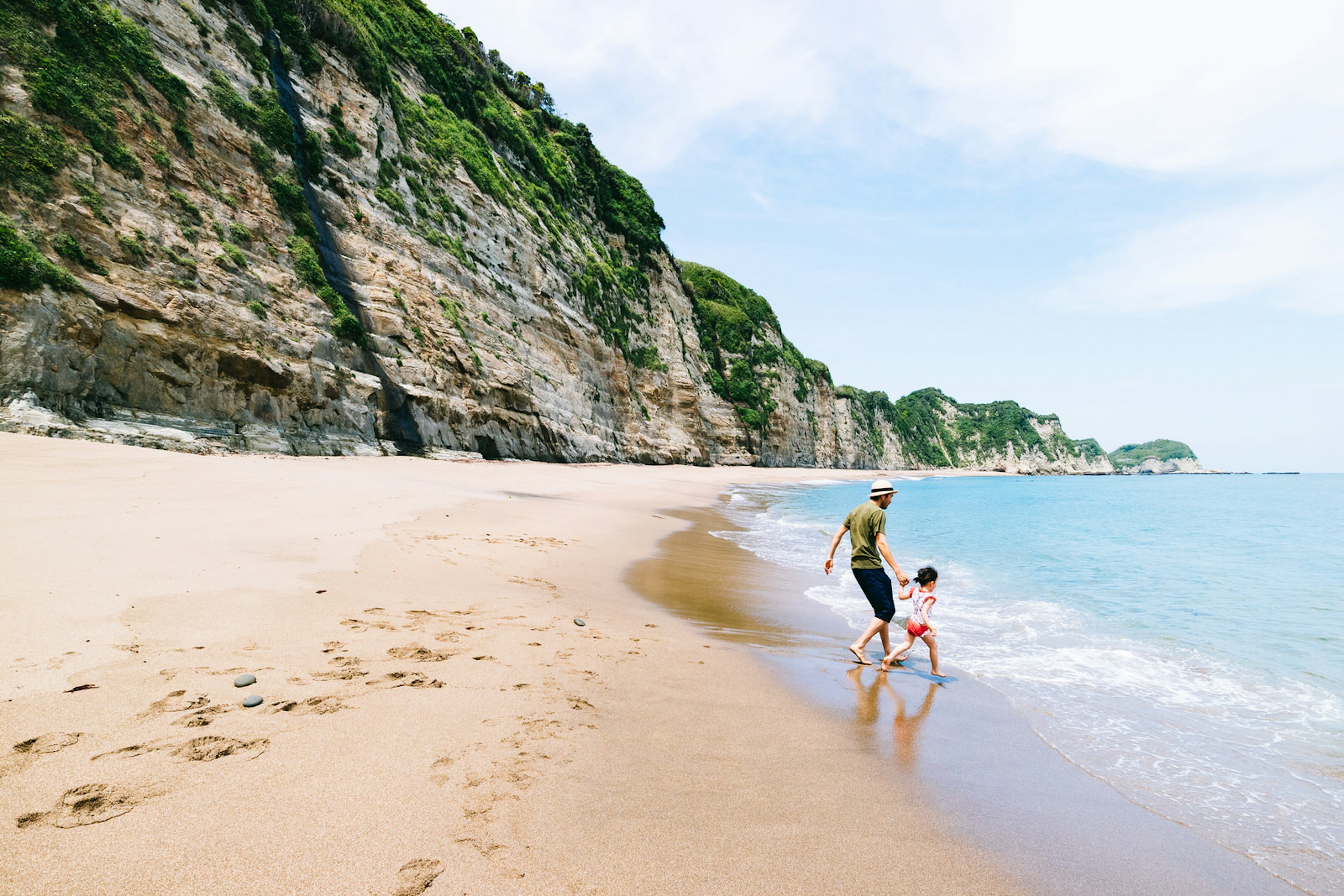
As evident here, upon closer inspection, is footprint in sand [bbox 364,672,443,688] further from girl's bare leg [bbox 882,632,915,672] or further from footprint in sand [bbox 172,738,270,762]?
girl's bare leg [bbox 882,632,915,672]

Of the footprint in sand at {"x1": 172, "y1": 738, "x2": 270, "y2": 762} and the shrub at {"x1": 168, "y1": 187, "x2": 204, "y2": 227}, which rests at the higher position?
the shrub at {"x1": 168, "y1": 187, "x2": 204, "y2": 227}

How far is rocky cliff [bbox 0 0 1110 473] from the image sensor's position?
39.5ft

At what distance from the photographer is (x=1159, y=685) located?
6039 mm

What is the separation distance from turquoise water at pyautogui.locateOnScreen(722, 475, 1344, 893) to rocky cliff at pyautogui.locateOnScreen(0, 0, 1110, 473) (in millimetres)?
12798

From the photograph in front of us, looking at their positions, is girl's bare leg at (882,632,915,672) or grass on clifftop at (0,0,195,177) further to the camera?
grass on clifftop at (0,0,195,177)

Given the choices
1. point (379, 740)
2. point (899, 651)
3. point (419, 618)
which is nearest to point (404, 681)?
point (379, 740)

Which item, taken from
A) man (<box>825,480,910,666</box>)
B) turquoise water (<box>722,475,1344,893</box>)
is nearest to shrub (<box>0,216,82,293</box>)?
turquoise water (<box>722,475,1344,893</box>)

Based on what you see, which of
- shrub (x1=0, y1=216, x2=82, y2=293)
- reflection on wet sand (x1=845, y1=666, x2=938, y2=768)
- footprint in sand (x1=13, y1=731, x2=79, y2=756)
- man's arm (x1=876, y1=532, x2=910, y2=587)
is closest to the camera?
footprint in sand (x1=13, y1=731, x2=79, y2=756)

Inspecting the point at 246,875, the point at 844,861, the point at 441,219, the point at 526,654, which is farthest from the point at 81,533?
the point at 441,219

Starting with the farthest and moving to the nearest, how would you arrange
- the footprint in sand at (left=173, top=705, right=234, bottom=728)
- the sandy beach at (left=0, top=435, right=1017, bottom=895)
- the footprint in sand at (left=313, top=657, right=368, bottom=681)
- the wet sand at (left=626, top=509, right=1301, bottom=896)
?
the footprint in sand at (left=313, top=657, right=368, bottom=681), the wet sand at (left=626, top=509, right=1301, bottom=896), the footprint in sand at (left=173, top=705, right=234, bottom=728), the sandy beach at (left=0, top=435, right=1017, bottom=895)

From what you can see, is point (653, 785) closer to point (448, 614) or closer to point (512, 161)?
point (448, 614)

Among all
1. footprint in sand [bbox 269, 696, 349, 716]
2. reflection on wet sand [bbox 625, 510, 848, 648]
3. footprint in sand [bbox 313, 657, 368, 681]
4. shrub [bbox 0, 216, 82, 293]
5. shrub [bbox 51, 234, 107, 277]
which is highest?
shrub [bbox 51, 234, 107, 277]

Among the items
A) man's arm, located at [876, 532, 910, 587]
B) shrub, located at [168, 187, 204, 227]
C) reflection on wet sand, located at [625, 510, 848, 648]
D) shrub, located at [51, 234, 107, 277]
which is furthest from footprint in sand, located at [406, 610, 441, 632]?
shrub, located at [168, 187, 204, 227]

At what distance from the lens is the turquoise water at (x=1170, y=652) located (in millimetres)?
3859
